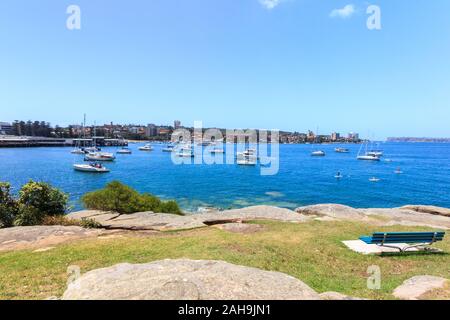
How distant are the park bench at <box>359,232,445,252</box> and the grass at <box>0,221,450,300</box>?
575 mm

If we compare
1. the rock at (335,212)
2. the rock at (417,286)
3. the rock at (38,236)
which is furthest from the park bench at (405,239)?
the rock at (38,236)

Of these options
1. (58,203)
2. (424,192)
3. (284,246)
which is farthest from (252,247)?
(424,192)

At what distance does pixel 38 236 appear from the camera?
1338 cm

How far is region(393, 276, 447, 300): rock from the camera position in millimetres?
6946

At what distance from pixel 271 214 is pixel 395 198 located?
35.5m

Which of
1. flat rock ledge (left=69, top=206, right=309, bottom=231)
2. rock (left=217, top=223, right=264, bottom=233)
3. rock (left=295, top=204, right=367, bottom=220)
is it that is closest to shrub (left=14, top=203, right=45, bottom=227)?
flat rock ledge (left=69, top=206, right=309, bottom=231)

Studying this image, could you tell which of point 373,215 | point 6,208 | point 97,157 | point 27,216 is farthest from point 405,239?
point 97,157

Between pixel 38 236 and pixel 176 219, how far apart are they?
23.3 ft

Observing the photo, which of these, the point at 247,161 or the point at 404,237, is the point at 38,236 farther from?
the point at 247,161

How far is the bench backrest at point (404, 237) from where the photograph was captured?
10.8 m

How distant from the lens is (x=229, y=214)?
1994 centimetres

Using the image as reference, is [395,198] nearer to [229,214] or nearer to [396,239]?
[229,214]

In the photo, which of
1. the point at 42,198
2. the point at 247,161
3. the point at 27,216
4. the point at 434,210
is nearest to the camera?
the point at 27,216
